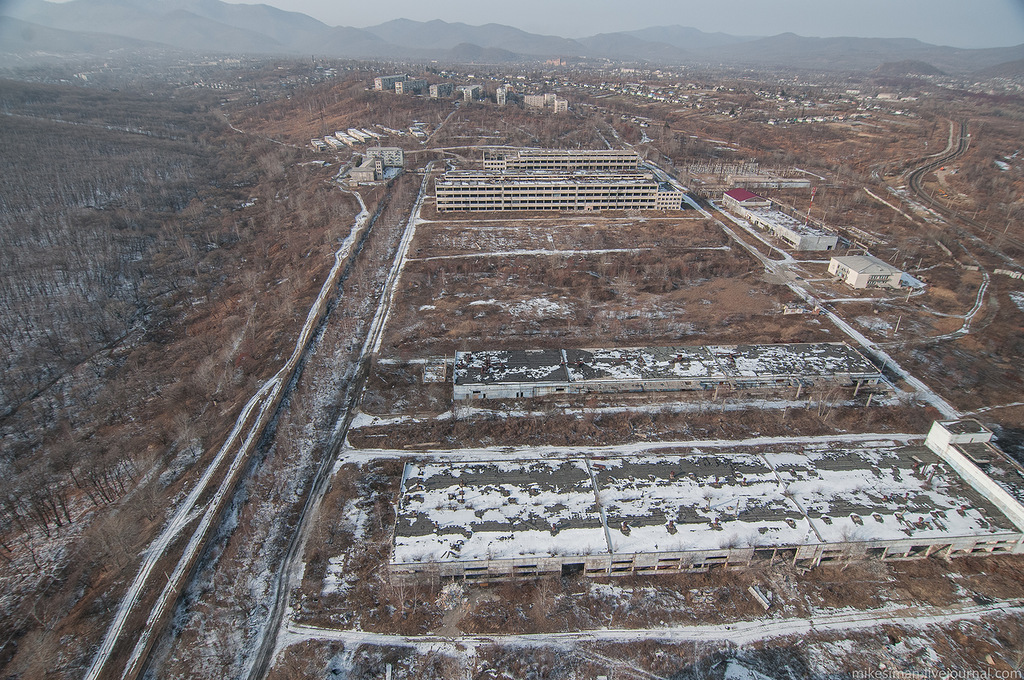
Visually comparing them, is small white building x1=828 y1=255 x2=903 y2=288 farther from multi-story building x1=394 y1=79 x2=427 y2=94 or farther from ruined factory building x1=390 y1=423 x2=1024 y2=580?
multi-story building x1=394 y1=79 x2=427 y2=94

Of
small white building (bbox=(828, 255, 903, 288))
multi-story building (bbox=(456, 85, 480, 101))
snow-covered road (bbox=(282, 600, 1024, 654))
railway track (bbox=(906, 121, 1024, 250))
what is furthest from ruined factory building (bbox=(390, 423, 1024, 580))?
multi-story building (bbox=(456, 85, 480, 101))

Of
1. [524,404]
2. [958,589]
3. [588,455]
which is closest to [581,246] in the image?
[524,404]

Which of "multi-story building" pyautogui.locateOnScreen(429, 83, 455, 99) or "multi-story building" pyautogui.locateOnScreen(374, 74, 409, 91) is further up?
"multi-story building" pyautogui.locateOnScreen(374, 74, 409, 91)

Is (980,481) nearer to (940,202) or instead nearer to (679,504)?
(679,504)

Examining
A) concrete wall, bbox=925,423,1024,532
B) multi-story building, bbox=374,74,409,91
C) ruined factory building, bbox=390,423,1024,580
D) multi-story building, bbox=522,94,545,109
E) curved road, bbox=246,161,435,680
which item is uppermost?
multi-story building, bbox=374,74,409,91

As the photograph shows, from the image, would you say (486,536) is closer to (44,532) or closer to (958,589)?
(958,589)

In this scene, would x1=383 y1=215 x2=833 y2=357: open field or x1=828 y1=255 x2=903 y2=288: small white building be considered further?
x1=828 y1=255 x2=903 y2=288: small white building

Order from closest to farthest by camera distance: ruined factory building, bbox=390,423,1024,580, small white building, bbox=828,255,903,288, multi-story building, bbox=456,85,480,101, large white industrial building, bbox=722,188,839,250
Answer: ruined factory building, bbox=390,423,1024,580 → small white building, bbox=828,255,903,288 → large white industrial building, bbox=722,188,839,250 → multi-story building, bbox=456,85,480,101

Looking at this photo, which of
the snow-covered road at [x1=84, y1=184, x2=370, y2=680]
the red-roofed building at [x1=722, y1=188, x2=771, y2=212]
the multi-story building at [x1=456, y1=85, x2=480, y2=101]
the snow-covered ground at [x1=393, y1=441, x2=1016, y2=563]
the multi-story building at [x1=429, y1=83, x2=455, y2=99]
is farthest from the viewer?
the multi-story building at [x1=456, y1=85, x2=480, y2=101]
